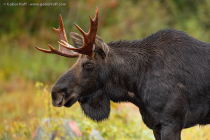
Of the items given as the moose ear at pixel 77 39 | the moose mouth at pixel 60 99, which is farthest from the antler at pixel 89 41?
the moose mouth at pixel 60 99

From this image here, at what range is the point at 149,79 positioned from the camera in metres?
3.47

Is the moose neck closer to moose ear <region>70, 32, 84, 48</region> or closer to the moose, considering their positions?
the moose

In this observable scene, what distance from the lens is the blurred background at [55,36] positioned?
5770 mm

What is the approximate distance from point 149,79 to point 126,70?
0.38m

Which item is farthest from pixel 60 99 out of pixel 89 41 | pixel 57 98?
pixel 89 41

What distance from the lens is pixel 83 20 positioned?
13.1 m

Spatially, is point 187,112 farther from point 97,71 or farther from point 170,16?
point 170,16

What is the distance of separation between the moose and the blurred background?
3.38 feet

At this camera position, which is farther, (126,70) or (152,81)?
(126,70)

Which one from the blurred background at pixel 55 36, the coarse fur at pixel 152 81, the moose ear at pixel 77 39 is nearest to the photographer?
the coarse fur at pixel 152 81

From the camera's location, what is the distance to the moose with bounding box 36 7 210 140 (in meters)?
3.38

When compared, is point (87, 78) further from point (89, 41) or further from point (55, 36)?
point (55, 36)

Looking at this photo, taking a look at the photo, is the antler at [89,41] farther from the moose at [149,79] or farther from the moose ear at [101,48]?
the moose ear at [101,48]

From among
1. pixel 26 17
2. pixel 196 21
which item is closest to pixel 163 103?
pixel 26 17
